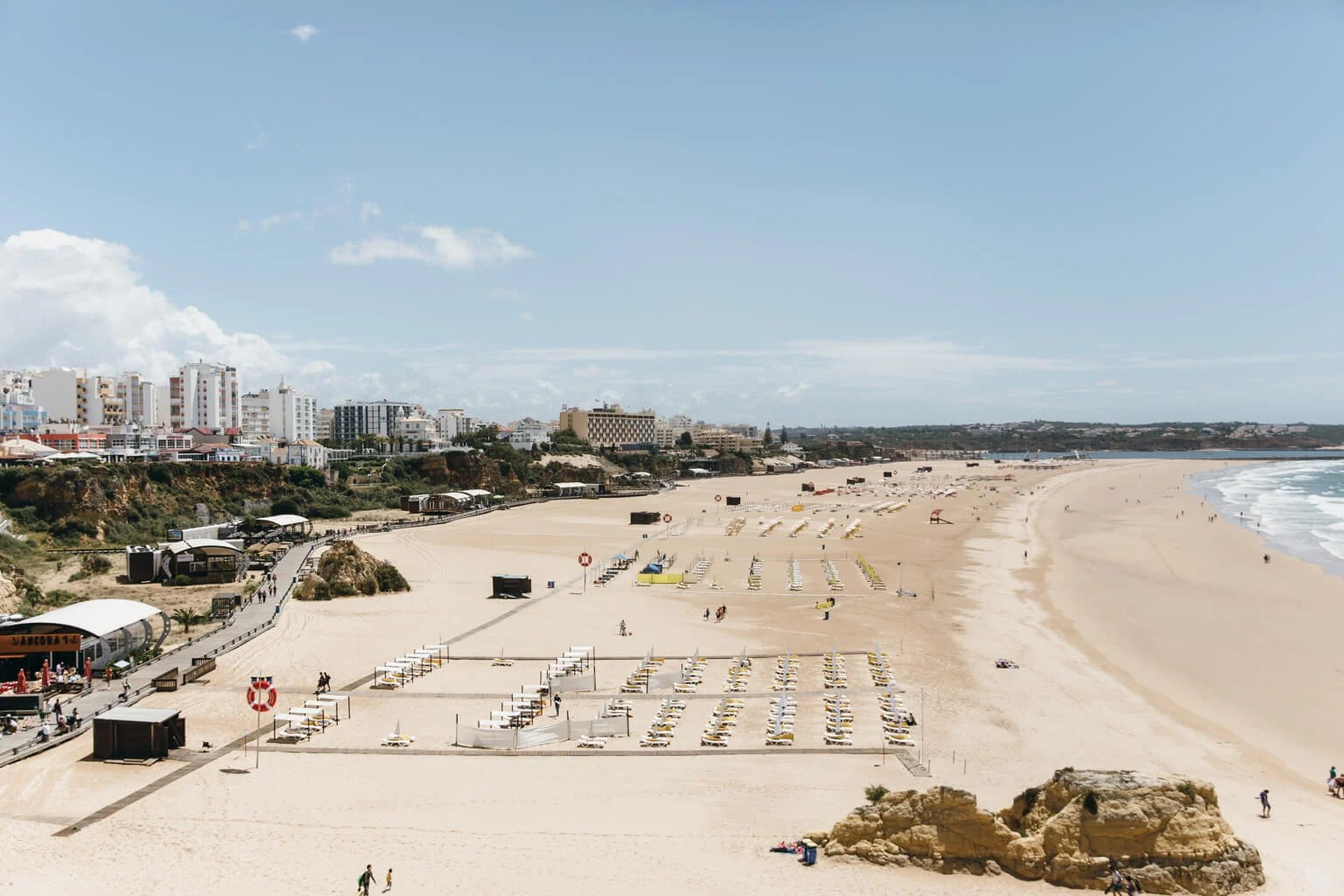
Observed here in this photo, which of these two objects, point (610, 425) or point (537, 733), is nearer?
point (537, 733)

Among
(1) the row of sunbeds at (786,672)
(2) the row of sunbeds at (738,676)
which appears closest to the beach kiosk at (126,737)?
(2) the row of sunbeds at (738,676)

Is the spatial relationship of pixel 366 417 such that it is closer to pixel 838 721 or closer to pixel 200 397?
pixel 200 397

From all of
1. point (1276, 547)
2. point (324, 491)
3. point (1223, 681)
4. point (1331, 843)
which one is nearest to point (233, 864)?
point (1331, 843)

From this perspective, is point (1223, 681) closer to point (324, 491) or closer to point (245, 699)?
point (245, 699)

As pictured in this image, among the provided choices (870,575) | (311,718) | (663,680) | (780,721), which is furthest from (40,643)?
(870,575)

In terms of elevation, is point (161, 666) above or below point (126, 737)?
below

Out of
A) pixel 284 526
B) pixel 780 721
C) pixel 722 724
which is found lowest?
pixel 722 724
